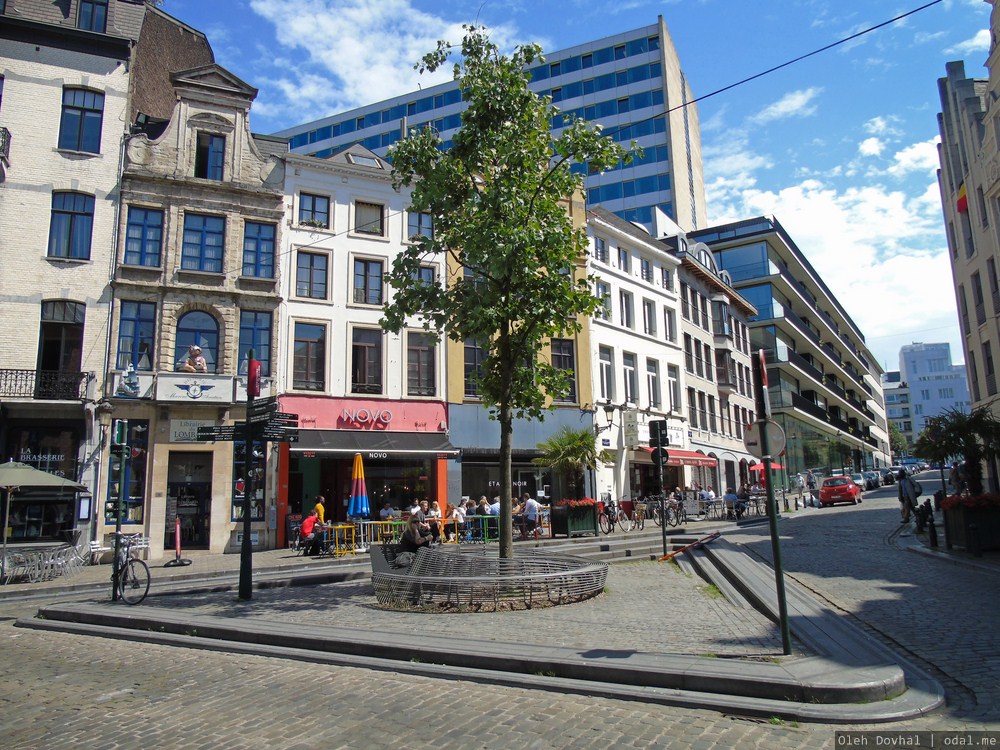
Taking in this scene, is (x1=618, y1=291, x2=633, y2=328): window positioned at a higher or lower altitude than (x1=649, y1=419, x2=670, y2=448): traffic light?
higher

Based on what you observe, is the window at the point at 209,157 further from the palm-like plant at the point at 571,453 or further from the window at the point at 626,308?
the window at the point at 626,308

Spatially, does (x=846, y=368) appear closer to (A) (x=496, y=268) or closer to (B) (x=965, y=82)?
(B) (x=965, y=82)

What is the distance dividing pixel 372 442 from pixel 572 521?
7616 mm

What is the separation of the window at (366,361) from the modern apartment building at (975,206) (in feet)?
74.5

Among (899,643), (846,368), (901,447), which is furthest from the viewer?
(901,447)

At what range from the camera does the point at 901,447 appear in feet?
398

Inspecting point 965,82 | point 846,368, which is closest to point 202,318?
point 965,82

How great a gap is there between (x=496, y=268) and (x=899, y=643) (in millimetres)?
7280

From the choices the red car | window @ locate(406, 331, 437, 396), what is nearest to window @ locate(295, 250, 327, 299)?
window @ locate(406, 331, 437, 396)

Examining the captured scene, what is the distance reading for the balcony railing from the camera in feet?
67.0

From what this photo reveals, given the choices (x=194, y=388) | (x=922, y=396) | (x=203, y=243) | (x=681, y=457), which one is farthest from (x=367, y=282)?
(x=922, y=396)

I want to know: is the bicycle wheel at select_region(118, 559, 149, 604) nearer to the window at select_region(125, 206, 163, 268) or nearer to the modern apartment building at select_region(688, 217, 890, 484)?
the window at select_region(125, 206, 163, 268)

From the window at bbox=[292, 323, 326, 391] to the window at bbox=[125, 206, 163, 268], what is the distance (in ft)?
16.5

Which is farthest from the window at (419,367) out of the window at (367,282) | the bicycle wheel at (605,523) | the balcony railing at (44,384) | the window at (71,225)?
the window at (71,225)
